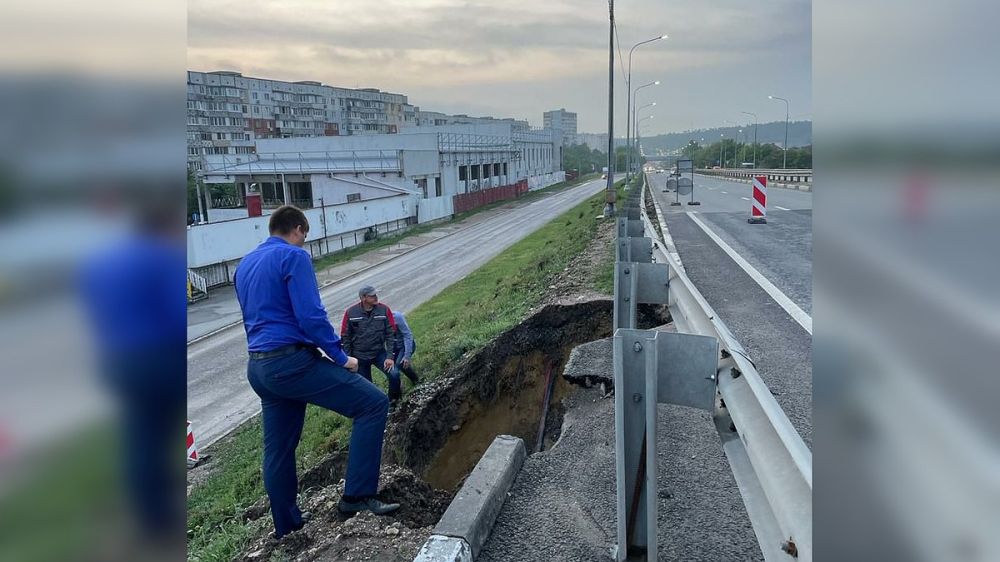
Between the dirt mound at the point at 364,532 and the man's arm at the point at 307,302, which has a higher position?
the man's arm at the point at 307,302

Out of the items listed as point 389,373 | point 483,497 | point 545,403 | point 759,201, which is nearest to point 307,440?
point 389,373

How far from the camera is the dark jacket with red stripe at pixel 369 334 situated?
6559 millimetres

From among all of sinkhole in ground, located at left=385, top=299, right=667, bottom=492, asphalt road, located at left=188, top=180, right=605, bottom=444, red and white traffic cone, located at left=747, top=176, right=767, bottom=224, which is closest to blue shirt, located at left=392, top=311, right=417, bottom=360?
sinkhole in ground, located at left=385, top=299, right=667, bottom=492

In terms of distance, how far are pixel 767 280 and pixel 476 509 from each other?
21.0ft

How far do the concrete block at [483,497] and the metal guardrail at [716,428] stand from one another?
2.01ft

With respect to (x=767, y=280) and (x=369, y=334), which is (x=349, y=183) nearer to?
(x=369, y=334)

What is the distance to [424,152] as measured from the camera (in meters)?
38.0

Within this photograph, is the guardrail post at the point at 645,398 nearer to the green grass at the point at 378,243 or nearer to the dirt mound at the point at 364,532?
the dirt mound at the point at 364,532
